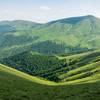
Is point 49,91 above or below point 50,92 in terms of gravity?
below

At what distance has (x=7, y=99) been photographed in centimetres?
7481

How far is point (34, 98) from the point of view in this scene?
256ft

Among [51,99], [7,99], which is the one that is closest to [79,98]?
[51,99]

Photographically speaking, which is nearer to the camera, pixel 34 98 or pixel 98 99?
pixel 98 99

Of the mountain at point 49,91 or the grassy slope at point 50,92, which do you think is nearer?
the grassy slope at point 50,92

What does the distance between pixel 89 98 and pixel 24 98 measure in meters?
18.0

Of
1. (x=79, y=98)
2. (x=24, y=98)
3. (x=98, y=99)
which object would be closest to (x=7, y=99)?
(x=24, y=98)

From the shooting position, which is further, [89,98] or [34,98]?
[34,98]

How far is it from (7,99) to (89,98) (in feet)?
69.6

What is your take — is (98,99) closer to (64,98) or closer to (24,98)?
(64,98)

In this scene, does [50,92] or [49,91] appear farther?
[49,91]

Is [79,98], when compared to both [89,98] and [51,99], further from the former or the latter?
[51,99]

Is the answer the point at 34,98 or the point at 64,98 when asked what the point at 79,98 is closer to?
the point at 64,98

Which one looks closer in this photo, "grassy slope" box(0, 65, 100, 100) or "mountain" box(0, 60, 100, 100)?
"grassy slope" box(0, 65, 100, 100)
